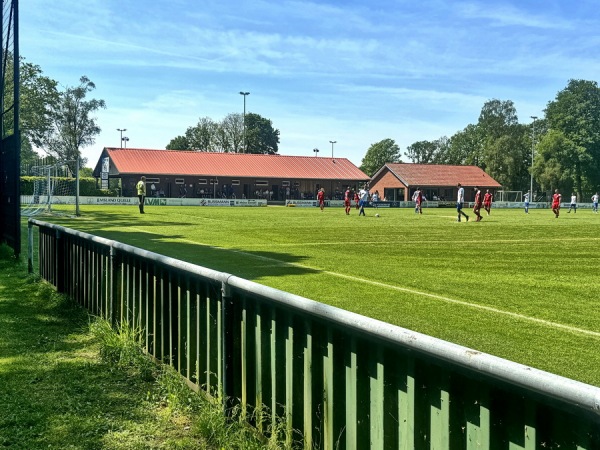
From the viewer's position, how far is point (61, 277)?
352 inches

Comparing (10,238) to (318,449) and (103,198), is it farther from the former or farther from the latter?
(103,198)

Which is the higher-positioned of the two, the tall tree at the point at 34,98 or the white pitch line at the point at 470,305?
the tall tree at the point at 34,98

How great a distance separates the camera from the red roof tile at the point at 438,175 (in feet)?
285

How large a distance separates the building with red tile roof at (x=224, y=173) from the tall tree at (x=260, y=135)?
41.2 metres

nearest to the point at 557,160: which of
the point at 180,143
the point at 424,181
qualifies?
the point at 424,181

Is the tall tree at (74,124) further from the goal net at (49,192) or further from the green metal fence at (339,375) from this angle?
the green metal fence at (339,375)

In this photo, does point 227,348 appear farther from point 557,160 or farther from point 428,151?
point 428,151

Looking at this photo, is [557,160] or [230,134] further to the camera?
[230,134]

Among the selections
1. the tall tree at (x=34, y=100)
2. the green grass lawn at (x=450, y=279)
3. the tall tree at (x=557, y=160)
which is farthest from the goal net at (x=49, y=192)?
the tall tree at (x=557, y=160)

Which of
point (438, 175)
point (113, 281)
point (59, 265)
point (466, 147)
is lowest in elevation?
point (59, 265)

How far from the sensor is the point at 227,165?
78.3 metres

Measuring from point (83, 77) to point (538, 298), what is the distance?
3805 inches

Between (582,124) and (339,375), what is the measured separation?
4184 inches

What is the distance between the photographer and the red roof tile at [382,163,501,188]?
285 feet
